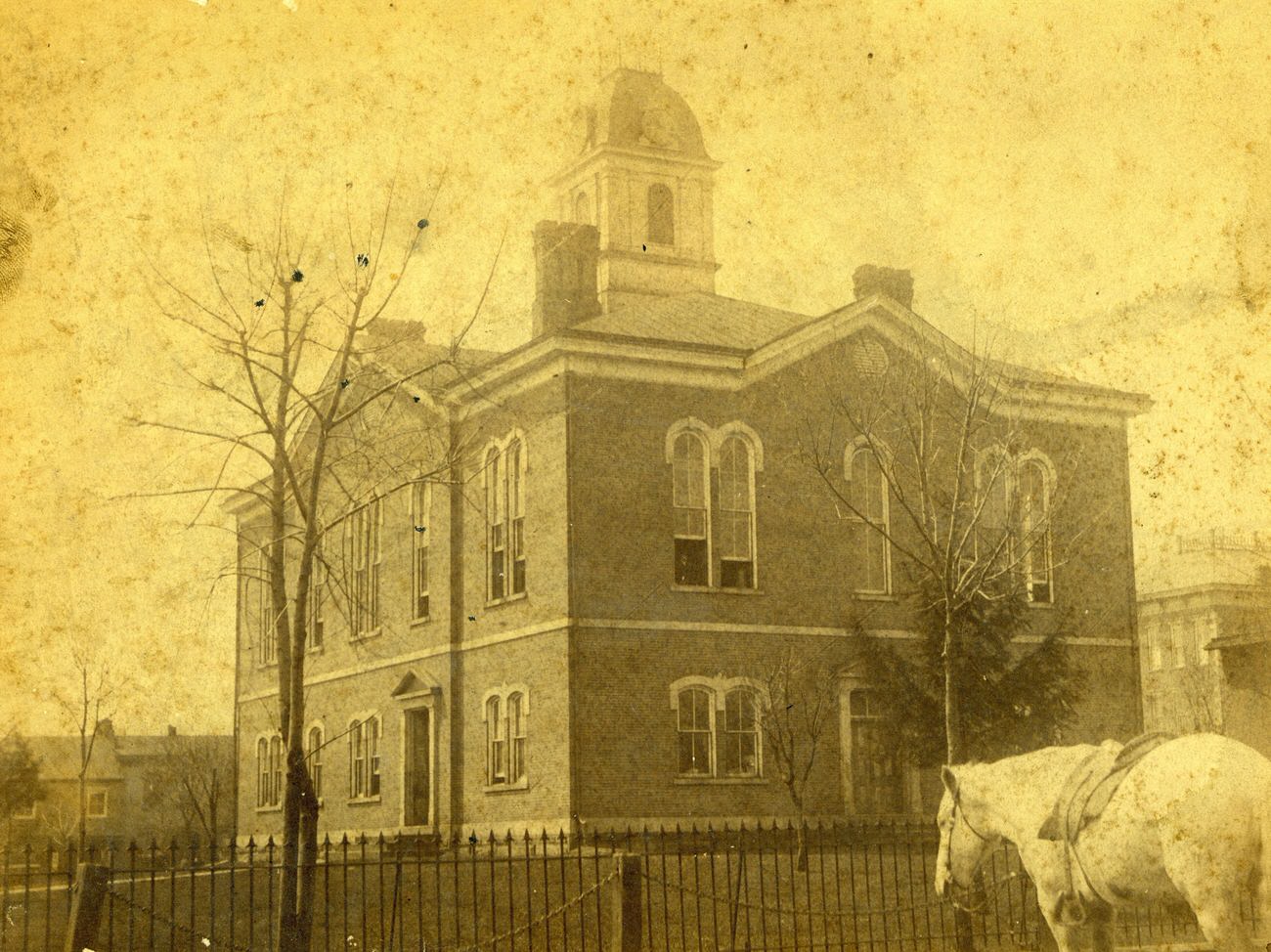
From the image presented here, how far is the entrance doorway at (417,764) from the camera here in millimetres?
26484

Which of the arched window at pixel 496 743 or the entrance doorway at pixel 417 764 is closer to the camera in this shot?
the arched window at pixel 496 743

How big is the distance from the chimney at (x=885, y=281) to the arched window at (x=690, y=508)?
161 inches

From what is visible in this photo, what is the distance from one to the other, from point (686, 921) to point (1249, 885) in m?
6.89

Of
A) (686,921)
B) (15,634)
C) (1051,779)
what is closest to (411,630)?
(686,921)

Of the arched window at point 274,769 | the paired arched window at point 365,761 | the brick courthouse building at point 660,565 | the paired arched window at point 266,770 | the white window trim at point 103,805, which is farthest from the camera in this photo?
the white window trim at point 103,805

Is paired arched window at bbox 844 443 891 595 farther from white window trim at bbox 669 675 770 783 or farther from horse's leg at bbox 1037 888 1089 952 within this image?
horse's leg at bbox 1037 888 1089 952

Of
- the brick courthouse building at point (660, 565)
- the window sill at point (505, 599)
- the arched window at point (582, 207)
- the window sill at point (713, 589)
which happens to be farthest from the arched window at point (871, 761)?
the arched window at point (582, 207)

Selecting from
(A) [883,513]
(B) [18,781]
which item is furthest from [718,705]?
(B) [18,781]

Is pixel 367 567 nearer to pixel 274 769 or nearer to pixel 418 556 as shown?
pixel 418 556

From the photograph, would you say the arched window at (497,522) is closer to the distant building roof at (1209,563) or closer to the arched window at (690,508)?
the arched window at (690,508)

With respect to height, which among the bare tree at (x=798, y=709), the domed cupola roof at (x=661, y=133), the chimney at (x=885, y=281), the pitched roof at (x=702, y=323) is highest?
the domed cupola roof at (x=661, y=133)

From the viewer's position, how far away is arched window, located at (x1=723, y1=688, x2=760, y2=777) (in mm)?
23266

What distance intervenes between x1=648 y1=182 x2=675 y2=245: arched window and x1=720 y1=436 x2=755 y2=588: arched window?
1004 cm

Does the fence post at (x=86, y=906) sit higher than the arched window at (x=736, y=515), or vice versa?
the arched window at (x=736, y=515)
